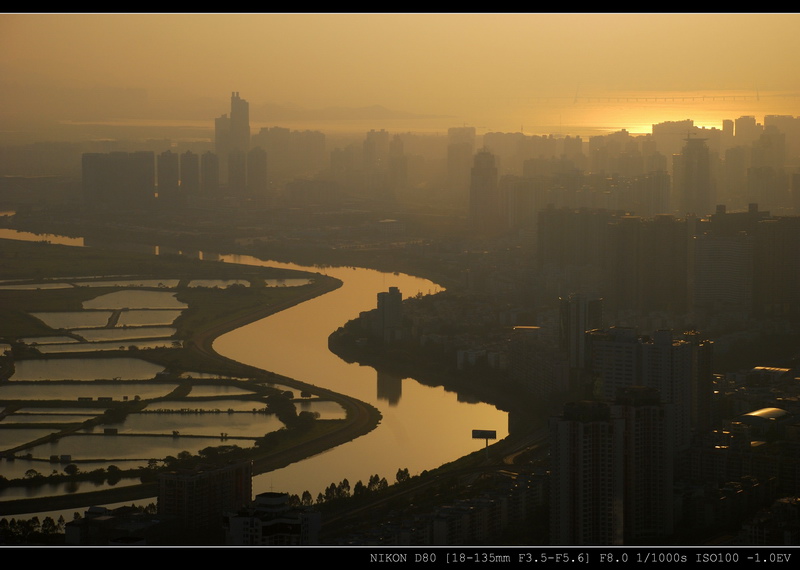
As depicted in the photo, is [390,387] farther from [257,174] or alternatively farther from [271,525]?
[257,174]

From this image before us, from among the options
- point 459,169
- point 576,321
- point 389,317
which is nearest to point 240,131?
point 459,169

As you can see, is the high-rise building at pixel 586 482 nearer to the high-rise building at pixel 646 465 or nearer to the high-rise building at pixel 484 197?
the high-rise building at pixel 646 465

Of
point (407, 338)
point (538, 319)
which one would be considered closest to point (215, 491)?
point (407, 338)

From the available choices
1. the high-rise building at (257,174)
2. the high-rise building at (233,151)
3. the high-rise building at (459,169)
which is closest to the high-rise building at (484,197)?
the high-rise building at (459,169)

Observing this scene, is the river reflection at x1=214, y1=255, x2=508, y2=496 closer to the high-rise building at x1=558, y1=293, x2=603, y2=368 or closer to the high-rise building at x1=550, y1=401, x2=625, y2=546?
the high-rise building at x1=558, y1=293, x2=603, y2=368

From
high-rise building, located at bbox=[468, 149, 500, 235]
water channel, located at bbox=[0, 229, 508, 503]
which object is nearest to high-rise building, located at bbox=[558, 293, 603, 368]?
water channel, located at bbox=[0, 229, 508, 503]

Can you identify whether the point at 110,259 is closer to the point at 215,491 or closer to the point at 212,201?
the point at 212,201

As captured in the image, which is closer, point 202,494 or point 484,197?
point 202,494
